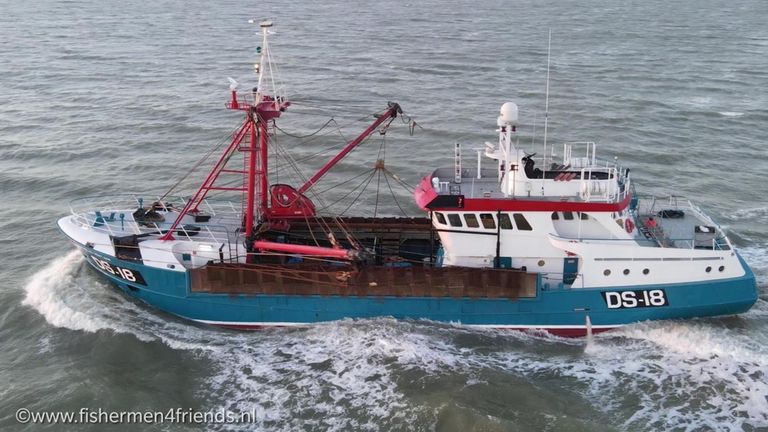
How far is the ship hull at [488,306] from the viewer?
58.6 ft

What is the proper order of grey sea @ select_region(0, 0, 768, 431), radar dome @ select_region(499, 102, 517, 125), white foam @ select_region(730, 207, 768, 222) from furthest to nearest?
white foam @ select_region(730, 207, 768, 222) < radar dome @ select_region(499, 102, 517, 125) < grey sea @ select_region(0, 0, 768, 431)

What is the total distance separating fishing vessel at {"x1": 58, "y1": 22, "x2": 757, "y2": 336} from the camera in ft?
57.7

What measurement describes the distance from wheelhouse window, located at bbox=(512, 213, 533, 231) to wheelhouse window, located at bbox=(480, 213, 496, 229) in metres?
0.58

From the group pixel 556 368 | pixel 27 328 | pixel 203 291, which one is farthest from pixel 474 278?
pixel 27 328

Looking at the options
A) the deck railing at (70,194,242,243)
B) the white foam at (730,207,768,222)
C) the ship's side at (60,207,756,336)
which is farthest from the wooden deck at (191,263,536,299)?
the white foam at (730,207,768,222)

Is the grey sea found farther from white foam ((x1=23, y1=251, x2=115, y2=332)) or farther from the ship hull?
the ship hull

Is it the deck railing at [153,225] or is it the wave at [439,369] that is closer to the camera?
the wave at [439,369]

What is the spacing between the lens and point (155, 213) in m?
20.6

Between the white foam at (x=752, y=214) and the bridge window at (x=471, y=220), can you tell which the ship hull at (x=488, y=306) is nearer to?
the bridge window at (x=471, y=220)

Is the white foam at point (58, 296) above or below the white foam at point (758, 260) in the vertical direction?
below

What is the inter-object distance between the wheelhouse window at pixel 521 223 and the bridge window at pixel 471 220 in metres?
1.00

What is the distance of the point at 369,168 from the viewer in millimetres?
31578

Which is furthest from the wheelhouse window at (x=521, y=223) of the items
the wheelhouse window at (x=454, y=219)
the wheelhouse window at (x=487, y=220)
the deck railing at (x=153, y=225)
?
the deck railing at (x=153, y=225)

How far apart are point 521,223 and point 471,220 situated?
1327 mm
